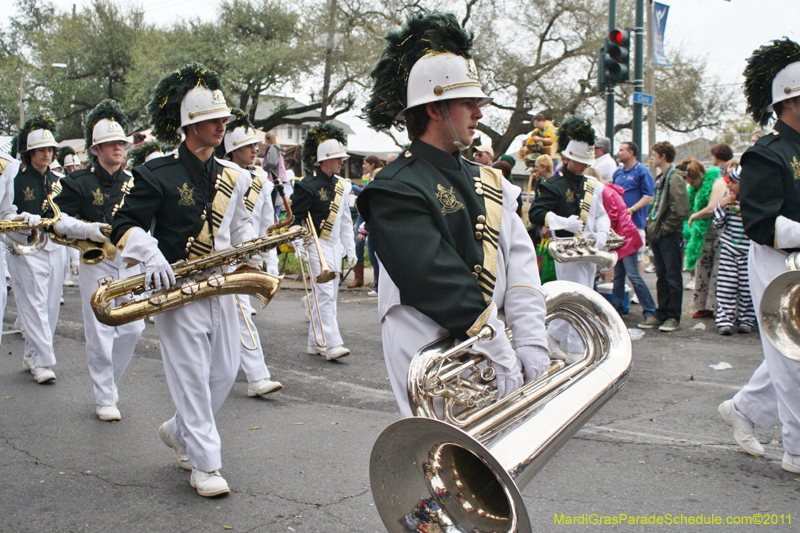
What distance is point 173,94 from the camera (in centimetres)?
423

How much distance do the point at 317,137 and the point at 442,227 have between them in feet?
20.1

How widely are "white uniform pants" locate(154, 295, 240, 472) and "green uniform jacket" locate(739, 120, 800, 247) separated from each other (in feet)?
9.95

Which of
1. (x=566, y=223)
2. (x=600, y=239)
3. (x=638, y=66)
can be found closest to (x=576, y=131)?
(x=566, y=223)

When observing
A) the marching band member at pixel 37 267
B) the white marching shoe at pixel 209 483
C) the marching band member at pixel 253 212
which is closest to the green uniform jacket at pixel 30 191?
the marching band member at pixel 37 267

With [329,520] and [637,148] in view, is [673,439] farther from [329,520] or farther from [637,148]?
[637,148]

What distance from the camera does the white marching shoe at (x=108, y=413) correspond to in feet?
17.1

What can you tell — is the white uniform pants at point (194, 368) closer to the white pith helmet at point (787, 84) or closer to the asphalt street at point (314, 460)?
the asphalt street at point (314, 460)

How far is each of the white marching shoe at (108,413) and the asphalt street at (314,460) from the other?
8 cm

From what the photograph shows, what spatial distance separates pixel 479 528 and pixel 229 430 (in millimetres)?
3192

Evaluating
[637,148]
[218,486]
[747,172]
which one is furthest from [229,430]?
[637,148]

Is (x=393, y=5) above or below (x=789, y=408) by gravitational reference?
above

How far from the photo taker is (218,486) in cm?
382

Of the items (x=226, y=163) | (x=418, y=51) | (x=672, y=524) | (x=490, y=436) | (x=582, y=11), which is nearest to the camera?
(x=490, y=436)

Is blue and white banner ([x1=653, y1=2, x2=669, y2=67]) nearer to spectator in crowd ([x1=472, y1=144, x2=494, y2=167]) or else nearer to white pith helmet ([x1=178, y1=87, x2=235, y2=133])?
spectator in crowd ([x1=472, y1=144, x2=494, y2=167])
